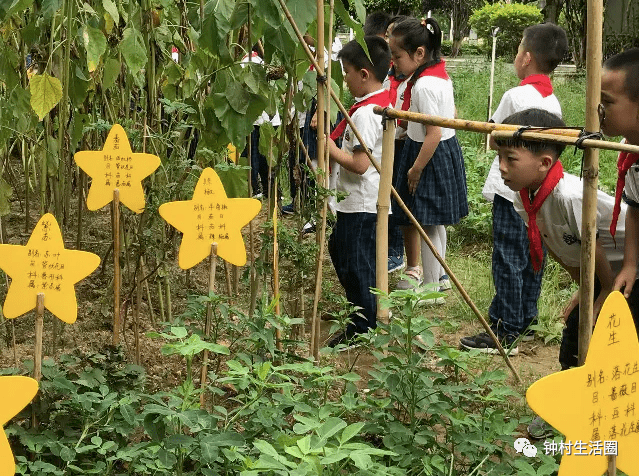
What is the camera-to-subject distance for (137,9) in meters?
2.33

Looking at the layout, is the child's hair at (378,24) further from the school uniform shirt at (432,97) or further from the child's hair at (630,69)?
the child's hair at (630,69)

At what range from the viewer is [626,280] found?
6.49ft

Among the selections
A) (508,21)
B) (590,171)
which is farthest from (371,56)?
(508,21)

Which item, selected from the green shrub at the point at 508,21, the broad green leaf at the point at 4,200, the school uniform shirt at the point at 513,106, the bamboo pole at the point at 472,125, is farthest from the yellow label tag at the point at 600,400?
the green shrub at the point at 508,21

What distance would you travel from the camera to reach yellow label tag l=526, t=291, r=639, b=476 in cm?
125

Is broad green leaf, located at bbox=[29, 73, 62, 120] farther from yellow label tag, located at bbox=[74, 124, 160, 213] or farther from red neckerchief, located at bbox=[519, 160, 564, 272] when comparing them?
red neckerchief, located at bbox=[519, 160, 564, 272]

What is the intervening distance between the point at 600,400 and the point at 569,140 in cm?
43

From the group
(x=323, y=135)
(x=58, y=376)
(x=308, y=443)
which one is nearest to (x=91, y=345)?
(x=58, y=376)

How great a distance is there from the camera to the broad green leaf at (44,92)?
2205 mm

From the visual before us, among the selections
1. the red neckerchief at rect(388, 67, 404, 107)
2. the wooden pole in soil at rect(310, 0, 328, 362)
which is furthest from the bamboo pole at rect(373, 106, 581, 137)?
the red neckerchief at rect(388, 67, 404, 107)

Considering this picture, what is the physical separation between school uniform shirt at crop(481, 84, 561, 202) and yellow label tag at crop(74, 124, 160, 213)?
1.34 metres

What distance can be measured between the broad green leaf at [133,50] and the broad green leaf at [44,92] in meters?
0.20

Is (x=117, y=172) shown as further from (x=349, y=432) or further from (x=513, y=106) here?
(x=513, y=106)

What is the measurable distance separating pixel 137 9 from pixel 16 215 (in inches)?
81.4
